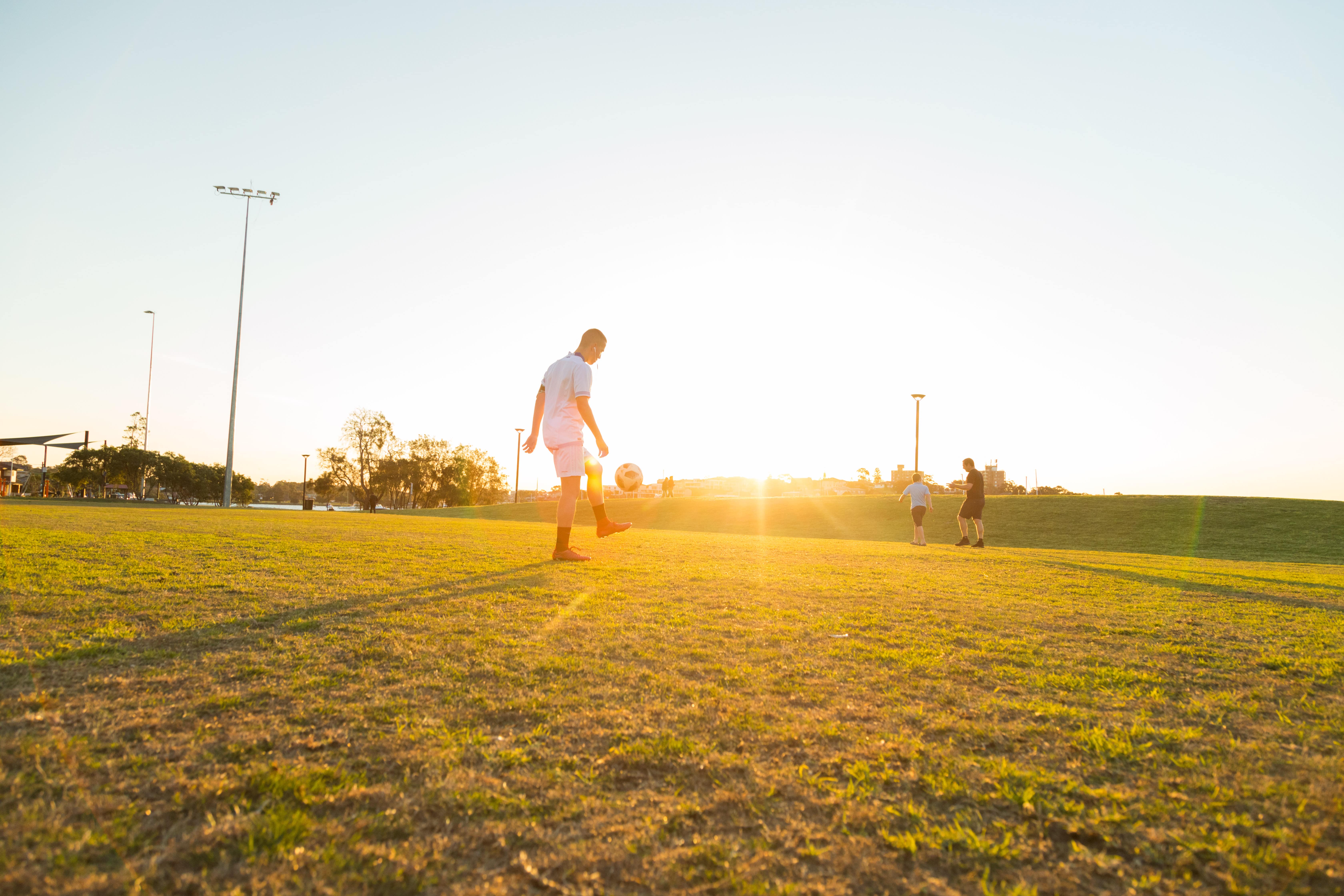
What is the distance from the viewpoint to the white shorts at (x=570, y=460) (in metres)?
6.72

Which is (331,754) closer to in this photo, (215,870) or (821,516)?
(215,870)

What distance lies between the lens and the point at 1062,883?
4.33 ft

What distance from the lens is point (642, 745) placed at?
194 centimetres

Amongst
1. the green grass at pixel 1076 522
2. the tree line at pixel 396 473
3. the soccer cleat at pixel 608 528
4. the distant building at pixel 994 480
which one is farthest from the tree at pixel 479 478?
the soccer cleat at pixel 608 528

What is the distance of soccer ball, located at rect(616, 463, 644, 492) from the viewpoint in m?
15.6

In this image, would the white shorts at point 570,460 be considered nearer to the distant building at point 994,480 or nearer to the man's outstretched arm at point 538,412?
the man's outstretched arm at point 538,412

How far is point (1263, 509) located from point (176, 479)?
262 feet

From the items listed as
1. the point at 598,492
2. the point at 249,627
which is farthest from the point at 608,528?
the point at 249,627

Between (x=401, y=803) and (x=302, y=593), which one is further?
(x=302, y=593)

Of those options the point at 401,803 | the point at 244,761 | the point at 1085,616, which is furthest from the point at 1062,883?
the point at 1085,616

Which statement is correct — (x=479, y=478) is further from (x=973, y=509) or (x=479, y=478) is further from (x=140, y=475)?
(x=973, y=509)

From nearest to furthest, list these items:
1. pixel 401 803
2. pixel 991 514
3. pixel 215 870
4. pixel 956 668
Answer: pixel 215 870, pixel 401 803, pixel 956 668, pixel 991 514

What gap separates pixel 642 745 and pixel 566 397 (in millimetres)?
5182

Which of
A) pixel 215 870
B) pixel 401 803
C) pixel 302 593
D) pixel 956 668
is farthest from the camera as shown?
pixel 302 593
